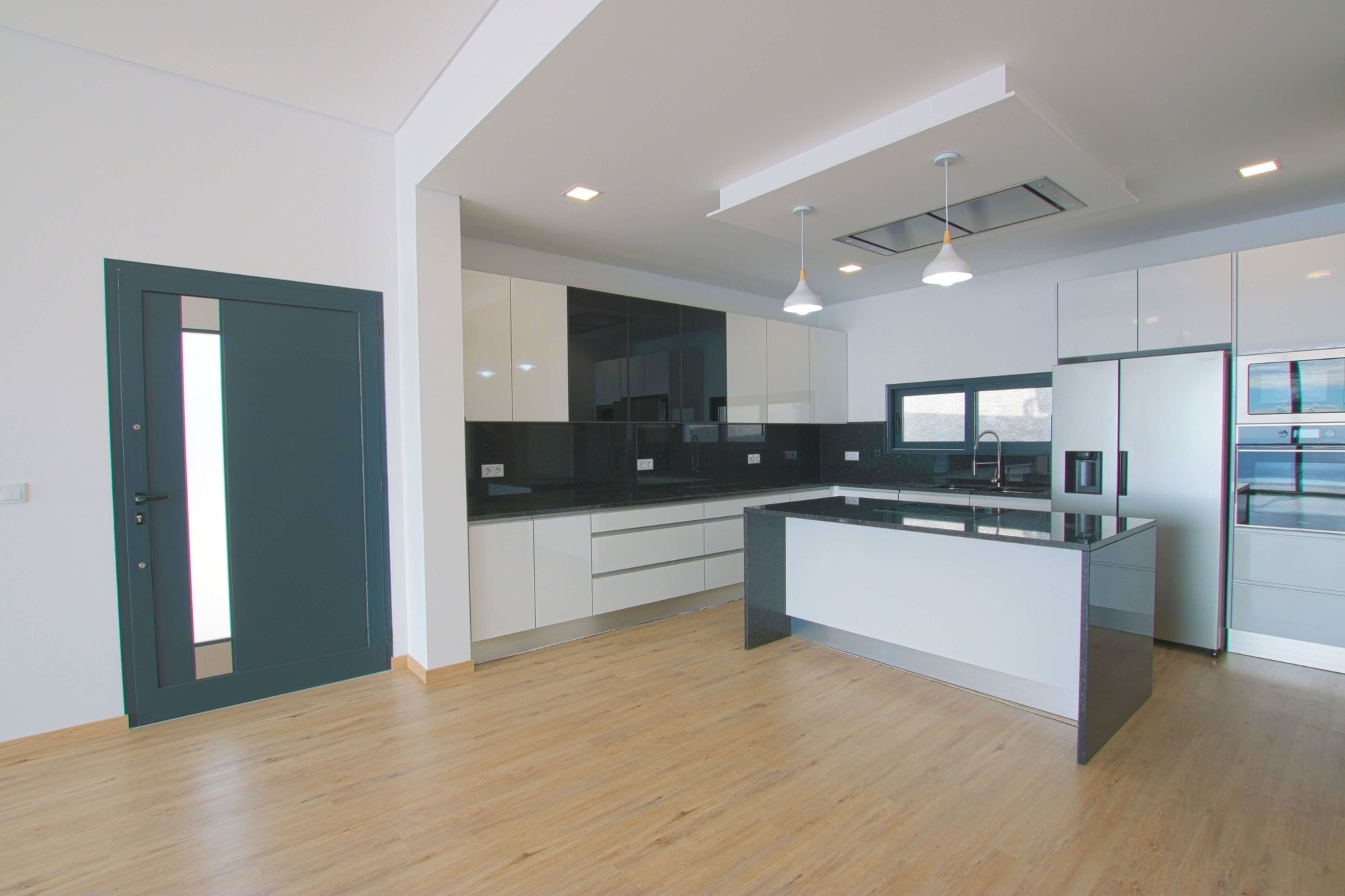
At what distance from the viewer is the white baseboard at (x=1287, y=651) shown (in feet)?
10.7

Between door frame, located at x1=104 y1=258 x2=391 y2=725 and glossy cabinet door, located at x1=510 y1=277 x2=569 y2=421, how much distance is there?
→ 764 millimetres

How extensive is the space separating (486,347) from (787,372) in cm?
281

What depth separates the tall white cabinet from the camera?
3605 millimetres

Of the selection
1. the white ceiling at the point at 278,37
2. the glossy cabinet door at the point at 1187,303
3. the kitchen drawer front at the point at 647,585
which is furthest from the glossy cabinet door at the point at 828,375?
the white ceiling at the point at 278,37

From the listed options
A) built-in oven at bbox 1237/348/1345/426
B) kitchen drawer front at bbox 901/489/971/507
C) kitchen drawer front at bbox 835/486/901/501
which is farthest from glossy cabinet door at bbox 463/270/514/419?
built-in oven at bbox 1237/348/1345/426

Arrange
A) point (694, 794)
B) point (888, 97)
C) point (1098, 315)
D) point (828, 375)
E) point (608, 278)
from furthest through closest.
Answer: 1. point (828, 375)
2. point (608, 278)
3. point (1098, 315)
4. point (888, 97)
5. point (694, 794)

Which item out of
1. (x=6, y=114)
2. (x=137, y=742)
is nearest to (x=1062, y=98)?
(x=6, y=114)

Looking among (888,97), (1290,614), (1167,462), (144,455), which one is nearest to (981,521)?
(1167,462)

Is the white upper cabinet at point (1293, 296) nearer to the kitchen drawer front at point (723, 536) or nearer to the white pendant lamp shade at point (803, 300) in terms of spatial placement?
the white pendant lamp shade at point (803, 300)

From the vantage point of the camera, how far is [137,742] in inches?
105

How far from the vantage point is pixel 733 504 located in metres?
4.84

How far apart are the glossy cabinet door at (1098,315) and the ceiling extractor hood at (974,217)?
1408 mm

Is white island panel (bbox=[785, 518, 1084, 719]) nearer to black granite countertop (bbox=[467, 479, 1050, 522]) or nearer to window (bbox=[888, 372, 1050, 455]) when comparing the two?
black granite countertop (bbox=[467, 479, 1050, 522])

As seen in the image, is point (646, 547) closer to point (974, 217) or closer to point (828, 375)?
point (828, 375)
